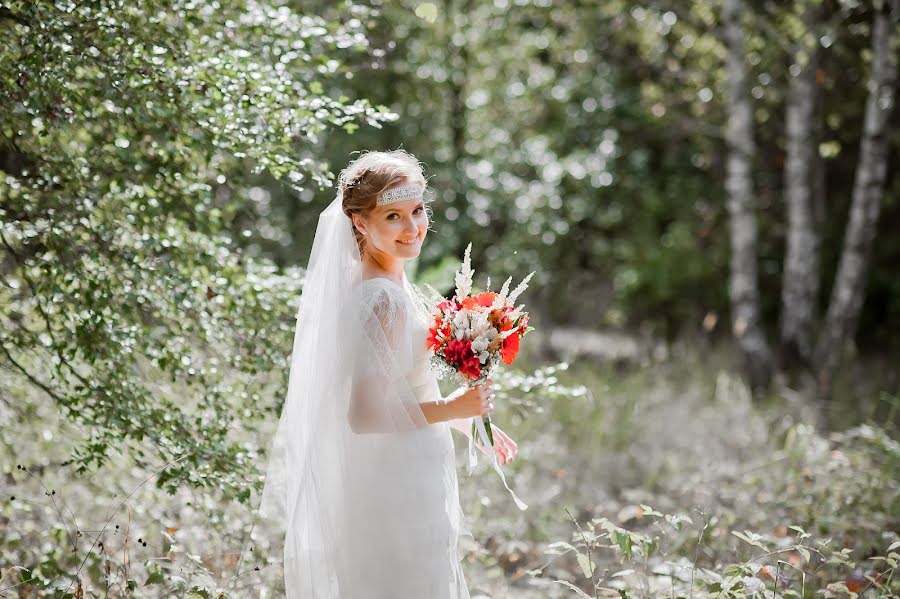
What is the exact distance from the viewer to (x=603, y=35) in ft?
35.4

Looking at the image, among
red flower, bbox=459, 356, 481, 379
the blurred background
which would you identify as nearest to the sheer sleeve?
red flower, bbox=459, 356, 481, 379

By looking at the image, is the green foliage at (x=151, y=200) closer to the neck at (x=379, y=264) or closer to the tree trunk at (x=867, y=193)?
the neck at (x=379, y=264)

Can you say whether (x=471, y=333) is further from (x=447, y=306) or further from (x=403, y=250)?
(x=403, y=250)

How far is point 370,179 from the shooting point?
308cm

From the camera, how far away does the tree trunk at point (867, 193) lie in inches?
278

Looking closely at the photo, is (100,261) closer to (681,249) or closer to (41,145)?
(41,145)

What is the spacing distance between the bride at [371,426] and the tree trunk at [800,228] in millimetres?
6535

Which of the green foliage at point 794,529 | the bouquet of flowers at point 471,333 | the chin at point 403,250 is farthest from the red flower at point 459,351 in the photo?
the green foliage at point 794,529

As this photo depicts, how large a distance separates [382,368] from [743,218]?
21.6ft

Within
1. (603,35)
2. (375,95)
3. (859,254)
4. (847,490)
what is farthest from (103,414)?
(603,35)

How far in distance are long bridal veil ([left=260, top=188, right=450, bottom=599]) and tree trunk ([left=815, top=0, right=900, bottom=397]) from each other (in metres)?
5.79

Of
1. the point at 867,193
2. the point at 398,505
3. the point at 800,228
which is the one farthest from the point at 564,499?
the point at 800,228

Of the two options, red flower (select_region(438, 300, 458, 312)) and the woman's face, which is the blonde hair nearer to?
the woman's face

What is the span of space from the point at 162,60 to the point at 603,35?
8351 millimetres
